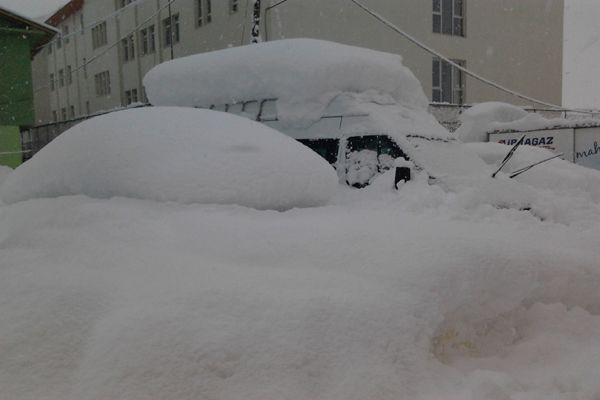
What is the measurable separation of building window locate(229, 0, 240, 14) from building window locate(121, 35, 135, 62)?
9838 mm

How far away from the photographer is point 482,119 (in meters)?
13.6

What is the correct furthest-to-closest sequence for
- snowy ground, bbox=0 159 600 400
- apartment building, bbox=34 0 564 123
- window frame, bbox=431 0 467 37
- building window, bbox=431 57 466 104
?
window frame, bbox=431 0 467 37 < building window, bbox=431 57 466 104 < apartment building, bbox=34 0 564 123 < snowy ground, bbox=0 159 600 400

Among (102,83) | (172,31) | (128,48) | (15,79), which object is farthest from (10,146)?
(102,83)

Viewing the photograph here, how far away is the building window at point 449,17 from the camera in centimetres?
2117

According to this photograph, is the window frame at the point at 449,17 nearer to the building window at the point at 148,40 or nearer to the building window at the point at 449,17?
the building window at the point at 449,17

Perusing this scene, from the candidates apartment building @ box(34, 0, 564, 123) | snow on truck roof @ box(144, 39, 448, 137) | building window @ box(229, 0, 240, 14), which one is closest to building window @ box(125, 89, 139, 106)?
apartment building @ box(34, 0, 564, 123)

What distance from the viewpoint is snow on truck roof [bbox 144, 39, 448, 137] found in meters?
6.73

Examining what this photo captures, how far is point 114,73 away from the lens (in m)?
28.7

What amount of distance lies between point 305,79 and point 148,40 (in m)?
20.8

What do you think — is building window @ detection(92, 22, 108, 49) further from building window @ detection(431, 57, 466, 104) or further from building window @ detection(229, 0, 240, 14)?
building window @ detection(431, 57, 466, 104)

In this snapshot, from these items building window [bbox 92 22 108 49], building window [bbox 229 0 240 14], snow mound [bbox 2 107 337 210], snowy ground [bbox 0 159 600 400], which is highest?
building window [bbox 92 22 108 49]

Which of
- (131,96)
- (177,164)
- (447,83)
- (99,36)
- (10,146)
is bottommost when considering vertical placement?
(177,164)

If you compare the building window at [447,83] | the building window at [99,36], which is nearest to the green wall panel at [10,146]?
the building window at [447,83]

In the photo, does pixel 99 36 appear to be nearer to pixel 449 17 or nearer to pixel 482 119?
pixel 449 17
